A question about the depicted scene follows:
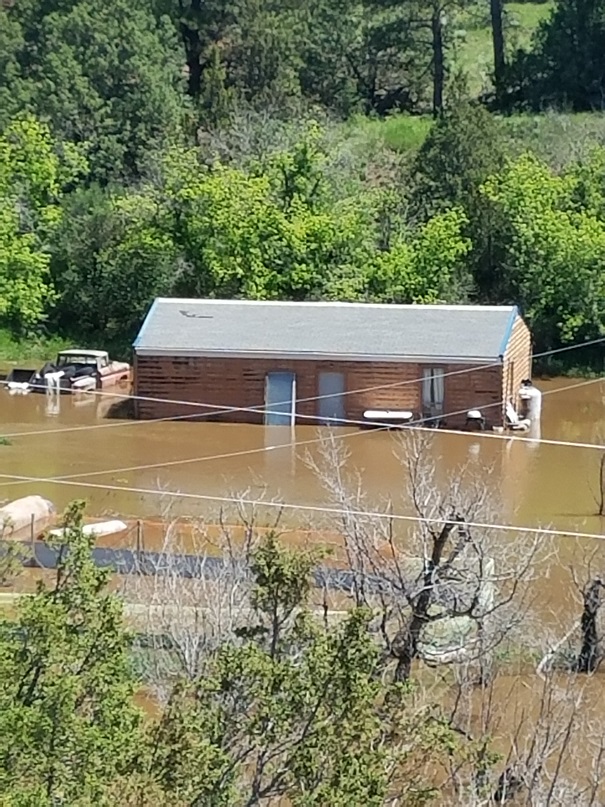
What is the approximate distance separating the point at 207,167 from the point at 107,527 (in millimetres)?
20008

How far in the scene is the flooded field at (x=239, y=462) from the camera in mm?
24062

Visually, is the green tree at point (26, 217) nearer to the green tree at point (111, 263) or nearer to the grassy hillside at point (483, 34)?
the green tree at point (111, 263)

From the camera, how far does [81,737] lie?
7.86 metres

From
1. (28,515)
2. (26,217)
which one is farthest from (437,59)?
(28,515)

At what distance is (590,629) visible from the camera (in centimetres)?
1542

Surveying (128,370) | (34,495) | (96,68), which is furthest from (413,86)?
(34,495)

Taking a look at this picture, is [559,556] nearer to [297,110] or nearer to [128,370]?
[128,370]

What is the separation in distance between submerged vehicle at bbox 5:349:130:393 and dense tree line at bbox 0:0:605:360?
256cm

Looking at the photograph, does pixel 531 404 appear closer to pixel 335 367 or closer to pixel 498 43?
pixel 335 367

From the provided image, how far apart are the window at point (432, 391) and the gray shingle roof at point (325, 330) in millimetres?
388

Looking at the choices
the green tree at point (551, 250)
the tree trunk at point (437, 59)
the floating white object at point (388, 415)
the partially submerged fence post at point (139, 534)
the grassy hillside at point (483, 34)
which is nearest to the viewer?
the partially submerged fence post at point (139, 534)

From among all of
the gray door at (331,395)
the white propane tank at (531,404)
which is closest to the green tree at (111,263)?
the gray door at (331,395)

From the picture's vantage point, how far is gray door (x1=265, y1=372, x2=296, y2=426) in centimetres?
3058

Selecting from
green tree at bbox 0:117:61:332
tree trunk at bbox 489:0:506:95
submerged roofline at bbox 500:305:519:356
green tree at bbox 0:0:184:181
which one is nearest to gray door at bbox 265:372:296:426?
submerged roofline at bbox 500:305:519:356
